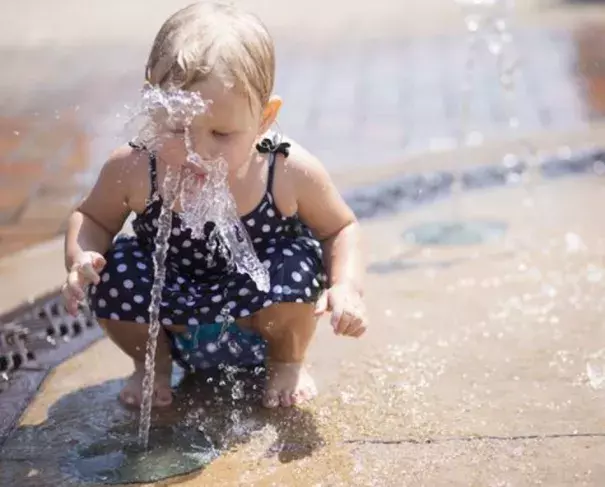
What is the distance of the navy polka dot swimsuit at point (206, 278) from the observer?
8.33 feet

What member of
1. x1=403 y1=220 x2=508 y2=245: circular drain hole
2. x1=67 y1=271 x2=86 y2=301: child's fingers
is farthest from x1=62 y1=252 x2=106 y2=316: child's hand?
x1=403 y1=220 x2=508 y2=245: circular drain hole

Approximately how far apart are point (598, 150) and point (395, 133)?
1174 mm

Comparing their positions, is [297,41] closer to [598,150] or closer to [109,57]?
[109,57]

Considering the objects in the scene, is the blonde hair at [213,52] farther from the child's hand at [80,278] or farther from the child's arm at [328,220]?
the child's hand at [80,278]

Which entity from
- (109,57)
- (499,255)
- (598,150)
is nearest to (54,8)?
(109,57)

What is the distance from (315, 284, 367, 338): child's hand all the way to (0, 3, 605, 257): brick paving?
1754 mm

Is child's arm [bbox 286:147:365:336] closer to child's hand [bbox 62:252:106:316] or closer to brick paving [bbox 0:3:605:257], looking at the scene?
child's hand [bbox 62:252:106:316]

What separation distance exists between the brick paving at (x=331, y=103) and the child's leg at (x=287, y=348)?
4.84 feet

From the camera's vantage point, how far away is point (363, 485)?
2199 mm

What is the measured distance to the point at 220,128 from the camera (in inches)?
91.4

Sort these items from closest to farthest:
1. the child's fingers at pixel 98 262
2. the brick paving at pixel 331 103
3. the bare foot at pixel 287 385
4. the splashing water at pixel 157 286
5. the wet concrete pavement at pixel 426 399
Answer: the wet concrete pavement at pixel 426 399 < the child's fingers at pixel 98 262 < the splashing water at pixel 157 286 < the bare foot at pixel 287 385 < the brick paving at pixel 331 103

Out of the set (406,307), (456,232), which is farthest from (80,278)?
(456,232)

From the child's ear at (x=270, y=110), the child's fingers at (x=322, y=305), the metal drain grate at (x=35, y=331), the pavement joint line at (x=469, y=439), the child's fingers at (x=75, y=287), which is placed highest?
the child's ear at (x=270, y=110)

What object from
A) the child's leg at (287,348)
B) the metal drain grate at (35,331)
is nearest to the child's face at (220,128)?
the child's leg at (287,348)
